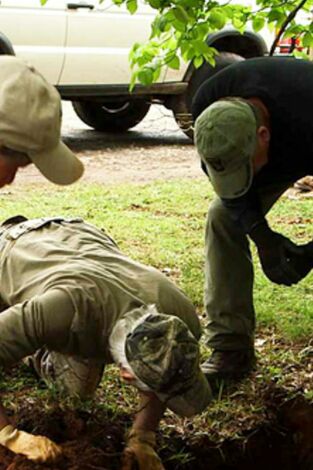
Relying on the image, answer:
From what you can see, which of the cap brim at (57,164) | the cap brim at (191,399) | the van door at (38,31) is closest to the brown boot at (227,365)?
the cap brim at (191,399)

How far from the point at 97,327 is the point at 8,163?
0.63 m

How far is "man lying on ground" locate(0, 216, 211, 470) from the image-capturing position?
2721mm

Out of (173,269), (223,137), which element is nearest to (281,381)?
(223,137)

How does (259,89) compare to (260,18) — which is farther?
(260,18)

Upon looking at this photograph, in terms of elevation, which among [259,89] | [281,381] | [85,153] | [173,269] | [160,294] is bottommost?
[85,153]

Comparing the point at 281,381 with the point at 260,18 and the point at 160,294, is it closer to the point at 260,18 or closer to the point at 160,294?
the point at 160,294

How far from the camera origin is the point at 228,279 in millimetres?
3811

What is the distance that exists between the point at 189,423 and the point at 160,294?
0.65 m

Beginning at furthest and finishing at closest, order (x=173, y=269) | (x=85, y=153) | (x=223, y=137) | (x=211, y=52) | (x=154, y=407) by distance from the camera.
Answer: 1. (x=85, y=153)
2. (x=173, y=269)
3. (x=211, y=52)
4. (x=223, y=137)
5. (x=154, y=407)

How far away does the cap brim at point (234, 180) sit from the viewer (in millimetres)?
3310

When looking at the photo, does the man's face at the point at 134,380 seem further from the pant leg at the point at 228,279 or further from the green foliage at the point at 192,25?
the green foliage at the point at 192,25

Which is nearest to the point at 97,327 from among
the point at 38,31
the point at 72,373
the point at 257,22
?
the point at 72,373

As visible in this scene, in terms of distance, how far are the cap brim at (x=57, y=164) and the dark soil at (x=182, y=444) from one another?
2.91 feet

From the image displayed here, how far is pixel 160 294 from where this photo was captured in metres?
3.11
